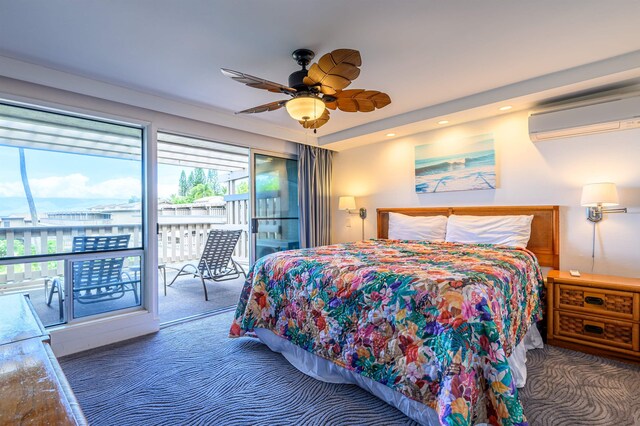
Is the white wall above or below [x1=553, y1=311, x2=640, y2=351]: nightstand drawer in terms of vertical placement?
above

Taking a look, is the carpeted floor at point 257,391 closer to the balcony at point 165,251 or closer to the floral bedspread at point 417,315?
the floral bedspread at point 417,315

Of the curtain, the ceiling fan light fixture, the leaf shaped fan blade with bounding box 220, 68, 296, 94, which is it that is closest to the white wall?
the curtain

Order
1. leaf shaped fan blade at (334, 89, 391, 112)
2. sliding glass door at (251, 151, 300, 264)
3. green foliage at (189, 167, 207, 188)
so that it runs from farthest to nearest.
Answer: green foliage at (189, 167, 207, 188)
sliding glass door at (251, 151, 300, 264)
leaf shaped fan blade at (334, 89, 391, 112)

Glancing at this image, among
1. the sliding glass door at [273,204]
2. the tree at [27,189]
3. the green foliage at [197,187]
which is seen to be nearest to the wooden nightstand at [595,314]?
the sliding glass door at [273,204]

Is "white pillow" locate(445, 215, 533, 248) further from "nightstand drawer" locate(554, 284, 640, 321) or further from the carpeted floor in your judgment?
the carpeted floor

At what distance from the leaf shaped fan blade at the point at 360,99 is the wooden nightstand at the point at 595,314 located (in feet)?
6.90

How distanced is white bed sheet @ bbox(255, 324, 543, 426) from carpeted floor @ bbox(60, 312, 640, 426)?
0.19ft

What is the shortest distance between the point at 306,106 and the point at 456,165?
2345 millimetres

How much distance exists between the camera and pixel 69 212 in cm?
283

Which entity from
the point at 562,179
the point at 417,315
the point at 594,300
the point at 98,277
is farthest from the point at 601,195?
the point at 98,277

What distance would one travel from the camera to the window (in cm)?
257

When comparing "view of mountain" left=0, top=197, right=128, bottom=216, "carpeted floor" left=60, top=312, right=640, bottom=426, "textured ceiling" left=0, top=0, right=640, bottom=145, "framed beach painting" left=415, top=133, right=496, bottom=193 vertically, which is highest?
"textured ceiling" left=0, top=0, right=640, bottom=145

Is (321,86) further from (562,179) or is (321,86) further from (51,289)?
(51,289)

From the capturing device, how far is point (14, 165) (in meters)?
2.58
